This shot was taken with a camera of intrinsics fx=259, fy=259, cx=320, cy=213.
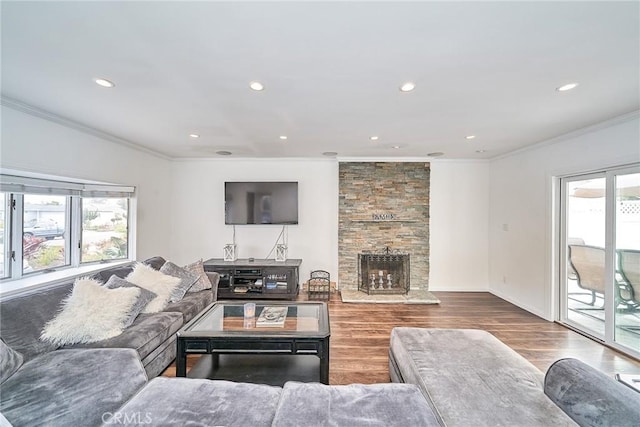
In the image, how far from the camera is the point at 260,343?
6.77ft

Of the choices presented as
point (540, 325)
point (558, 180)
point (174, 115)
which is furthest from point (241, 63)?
point (540, 325)

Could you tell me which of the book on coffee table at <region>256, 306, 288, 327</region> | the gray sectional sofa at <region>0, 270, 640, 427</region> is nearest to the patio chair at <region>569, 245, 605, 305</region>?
the gray sectional sofa at <region>0, 270, 640, 427</region>

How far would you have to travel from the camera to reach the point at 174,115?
269 cm

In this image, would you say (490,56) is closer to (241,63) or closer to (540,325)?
(241,63)

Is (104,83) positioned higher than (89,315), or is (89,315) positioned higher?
(104,83)

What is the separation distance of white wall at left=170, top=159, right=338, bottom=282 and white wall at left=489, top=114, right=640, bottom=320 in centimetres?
293

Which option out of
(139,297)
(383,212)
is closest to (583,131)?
(383,212)

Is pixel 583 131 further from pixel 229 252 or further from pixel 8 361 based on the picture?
pixel 8 361

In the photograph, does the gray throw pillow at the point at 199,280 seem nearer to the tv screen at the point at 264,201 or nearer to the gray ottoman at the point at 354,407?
the tv screen at the point at 264,201

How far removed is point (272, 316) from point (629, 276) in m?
3.78

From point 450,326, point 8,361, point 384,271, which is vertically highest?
point 8,361

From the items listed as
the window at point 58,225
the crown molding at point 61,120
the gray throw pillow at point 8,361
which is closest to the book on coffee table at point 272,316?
the gray throw pillow at point 8,361

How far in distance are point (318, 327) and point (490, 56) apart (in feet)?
7.72

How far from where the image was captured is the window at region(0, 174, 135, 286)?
2.75m
